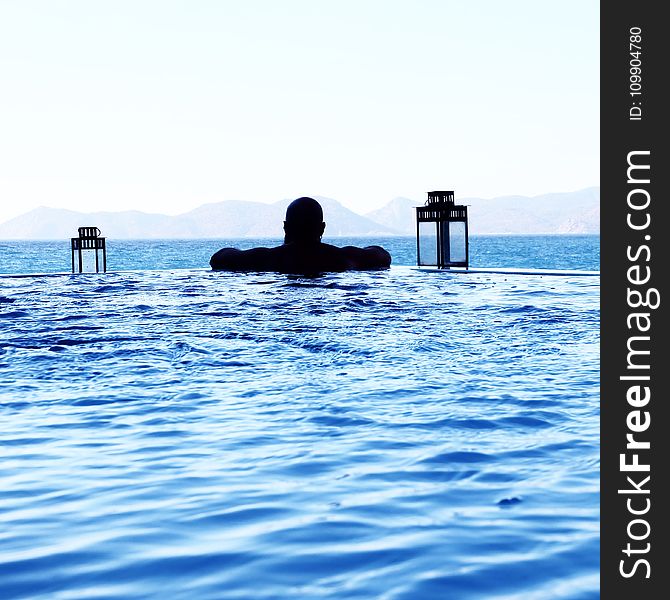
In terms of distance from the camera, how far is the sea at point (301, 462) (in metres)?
3.73

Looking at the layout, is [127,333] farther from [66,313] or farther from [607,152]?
[607,152]

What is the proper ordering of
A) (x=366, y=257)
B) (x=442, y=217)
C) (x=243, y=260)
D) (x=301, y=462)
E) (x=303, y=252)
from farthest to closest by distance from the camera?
(x=442, y=217)
(x=366, y=257)
(x=243, y=260)
(x=303, y=252)
(x=301, y=462)

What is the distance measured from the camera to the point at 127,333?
1192 centimetres

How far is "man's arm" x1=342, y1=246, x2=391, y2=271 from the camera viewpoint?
23.6 metres

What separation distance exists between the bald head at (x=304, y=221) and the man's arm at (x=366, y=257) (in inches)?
51.0

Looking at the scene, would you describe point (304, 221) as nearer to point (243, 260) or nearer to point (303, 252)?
point (303, 252)

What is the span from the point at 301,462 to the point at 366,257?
1888cm

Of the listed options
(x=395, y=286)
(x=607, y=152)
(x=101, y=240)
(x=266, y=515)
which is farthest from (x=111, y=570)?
(x=101, y=240)

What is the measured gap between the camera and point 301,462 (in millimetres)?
5430

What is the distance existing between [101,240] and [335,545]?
27.4 meters

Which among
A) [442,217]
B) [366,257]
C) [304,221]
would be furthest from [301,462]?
[442,217]

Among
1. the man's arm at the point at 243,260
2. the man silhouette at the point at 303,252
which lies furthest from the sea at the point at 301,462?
the man's arm at the point at 243,260

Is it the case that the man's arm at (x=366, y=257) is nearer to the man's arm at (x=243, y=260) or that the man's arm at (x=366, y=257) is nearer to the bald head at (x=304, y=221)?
the bald head at (x=304, y=221)

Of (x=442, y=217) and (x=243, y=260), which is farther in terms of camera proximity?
(x=442, y=217)
